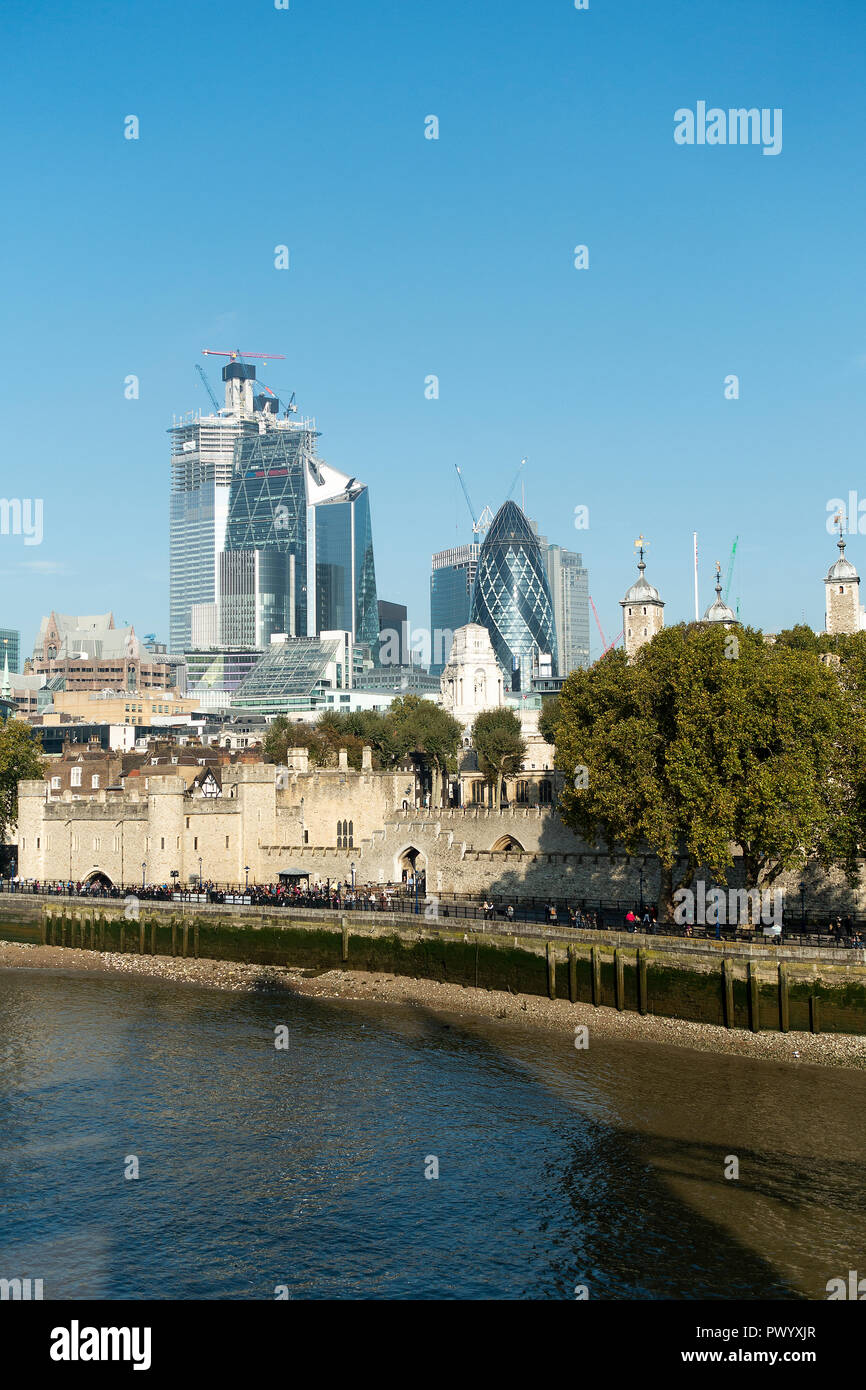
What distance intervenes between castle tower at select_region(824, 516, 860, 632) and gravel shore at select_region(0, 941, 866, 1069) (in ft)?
146

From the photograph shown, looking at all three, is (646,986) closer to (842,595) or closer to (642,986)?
(642,986)

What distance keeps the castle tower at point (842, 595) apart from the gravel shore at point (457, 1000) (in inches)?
1755

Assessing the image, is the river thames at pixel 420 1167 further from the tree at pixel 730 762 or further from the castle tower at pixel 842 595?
the castle tower at pixel 842 595

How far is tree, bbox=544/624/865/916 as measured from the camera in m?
48.5

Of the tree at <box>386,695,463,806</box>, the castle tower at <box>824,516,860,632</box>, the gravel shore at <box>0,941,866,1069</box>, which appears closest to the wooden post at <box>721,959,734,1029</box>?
the gravel shore at <box>0,941,866,1069</box>

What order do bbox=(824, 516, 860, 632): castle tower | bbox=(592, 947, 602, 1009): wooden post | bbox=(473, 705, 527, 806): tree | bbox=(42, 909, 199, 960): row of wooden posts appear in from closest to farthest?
bbox=(592, 947, 602, 1009): wooden post → bbox=(42, 909, 199, 960): row of wooden posts → bbox=(824, 516, 860, 632): castle tower → bbox=(473, 705, 527, 806): tree

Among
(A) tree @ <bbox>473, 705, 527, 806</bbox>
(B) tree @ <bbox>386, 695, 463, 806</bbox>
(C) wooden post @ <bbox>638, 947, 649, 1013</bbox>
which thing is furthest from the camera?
(B) tree @ <bbox>386, 695, 463, 806</bbox>

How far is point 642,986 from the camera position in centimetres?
4791

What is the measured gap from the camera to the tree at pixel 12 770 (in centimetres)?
9206

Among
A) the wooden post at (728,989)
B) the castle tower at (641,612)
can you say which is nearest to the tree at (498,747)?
the castle tower at (641,612)

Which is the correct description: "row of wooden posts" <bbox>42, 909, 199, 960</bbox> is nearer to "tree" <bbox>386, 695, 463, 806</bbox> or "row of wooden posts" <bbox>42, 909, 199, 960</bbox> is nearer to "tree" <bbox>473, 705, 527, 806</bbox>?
"tree" <bbox>473, 705, 527, 806</bbox>
